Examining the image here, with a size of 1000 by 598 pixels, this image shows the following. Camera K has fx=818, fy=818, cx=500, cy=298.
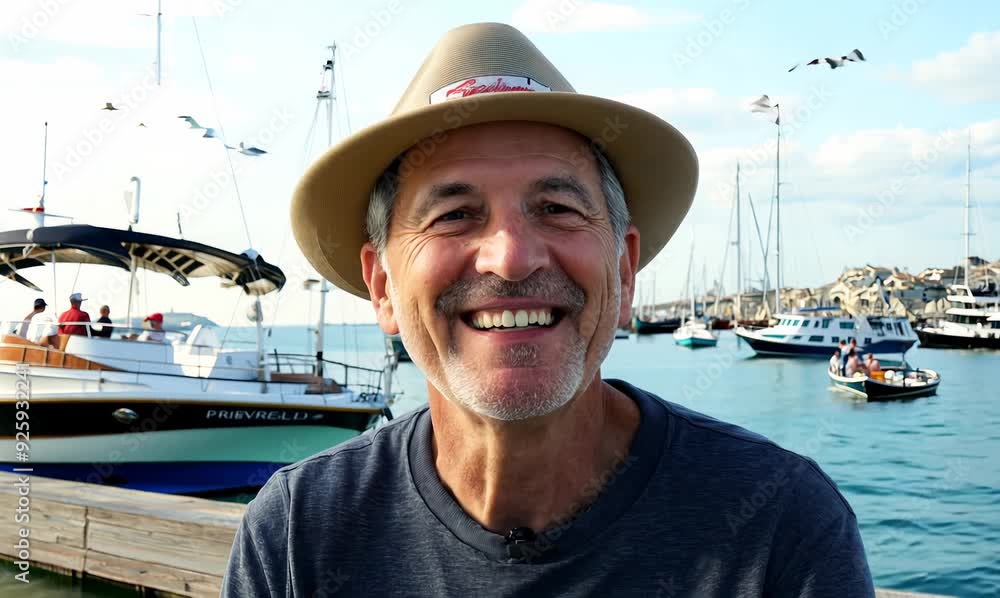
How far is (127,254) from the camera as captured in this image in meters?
11.8

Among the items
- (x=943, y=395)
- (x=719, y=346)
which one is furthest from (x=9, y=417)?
(x=719, y=346)

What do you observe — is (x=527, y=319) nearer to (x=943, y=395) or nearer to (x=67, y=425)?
(x=67, y=425)

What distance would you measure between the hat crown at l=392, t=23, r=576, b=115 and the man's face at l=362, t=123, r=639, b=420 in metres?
0.11

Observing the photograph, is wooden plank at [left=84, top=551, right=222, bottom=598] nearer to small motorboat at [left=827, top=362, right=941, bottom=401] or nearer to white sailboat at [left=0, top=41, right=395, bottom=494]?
white sailboat at [left=0, top=41, right=395, bottom=494]

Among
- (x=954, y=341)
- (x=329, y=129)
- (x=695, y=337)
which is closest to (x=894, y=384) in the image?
(x=329, y=129)

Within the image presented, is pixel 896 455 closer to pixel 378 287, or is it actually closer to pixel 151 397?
pixel 151 397

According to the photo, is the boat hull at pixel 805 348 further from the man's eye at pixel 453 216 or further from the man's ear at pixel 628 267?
the man's eye at pixel 453 216

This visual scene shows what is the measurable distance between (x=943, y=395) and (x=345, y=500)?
35.7m

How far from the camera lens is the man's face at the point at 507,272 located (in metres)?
1.63

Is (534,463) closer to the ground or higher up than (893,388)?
higher up

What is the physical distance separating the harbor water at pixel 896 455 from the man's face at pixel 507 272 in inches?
183

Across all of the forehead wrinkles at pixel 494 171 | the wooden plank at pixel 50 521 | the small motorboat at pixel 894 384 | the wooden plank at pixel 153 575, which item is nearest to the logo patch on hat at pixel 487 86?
the forehead wrinkles at pixel 494 171

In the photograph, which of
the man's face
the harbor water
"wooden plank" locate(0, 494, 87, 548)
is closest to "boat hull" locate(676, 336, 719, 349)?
the harbor water

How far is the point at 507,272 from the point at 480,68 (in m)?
0.51
